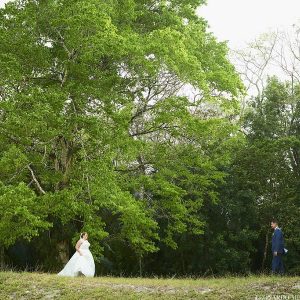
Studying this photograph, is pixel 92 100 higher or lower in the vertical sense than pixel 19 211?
higher

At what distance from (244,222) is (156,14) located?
1325cm

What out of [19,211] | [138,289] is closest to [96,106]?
[19,211]

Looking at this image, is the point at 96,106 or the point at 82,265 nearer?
the point at 82,265

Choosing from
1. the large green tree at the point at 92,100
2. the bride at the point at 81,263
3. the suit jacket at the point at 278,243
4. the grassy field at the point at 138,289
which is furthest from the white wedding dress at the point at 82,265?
the suit jacket at the point at 278,243

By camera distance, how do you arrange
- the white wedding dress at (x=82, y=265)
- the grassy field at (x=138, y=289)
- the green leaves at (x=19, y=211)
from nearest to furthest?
1. the grassy field at (x=138, y=289)
2. the green leaves at (x=19, y=211)
3. the white wedding dress at (x=82, y=265)

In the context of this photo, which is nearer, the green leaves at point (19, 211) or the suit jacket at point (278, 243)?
the green leaves at point (19, 211)

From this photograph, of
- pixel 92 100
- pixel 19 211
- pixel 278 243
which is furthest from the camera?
pixel 92 100

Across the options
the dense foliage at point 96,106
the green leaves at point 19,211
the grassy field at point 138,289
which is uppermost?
the dense foliage at point 96,106

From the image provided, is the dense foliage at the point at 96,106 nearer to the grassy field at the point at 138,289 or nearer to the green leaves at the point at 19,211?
the green leaves at the point at 19,211

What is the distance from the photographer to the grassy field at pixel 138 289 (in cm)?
853

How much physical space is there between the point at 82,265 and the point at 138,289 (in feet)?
14.5

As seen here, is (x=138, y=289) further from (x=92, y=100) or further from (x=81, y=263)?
(x=92, y=100)

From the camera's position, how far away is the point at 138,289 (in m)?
9.51

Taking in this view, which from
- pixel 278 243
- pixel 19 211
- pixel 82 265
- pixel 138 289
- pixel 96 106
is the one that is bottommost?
pixel 138 289
